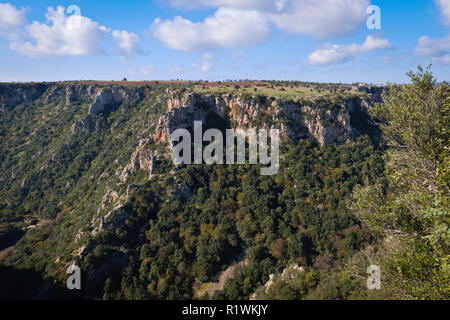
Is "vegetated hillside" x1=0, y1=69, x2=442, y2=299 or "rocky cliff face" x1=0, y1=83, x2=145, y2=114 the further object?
"rocky cliff face" x1=0, y1=83, x2=145, y2=114

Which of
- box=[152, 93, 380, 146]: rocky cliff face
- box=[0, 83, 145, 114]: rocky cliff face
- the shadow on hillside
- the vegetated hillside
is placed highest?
box=[0, 83, 145, 114]: rocky cliff face

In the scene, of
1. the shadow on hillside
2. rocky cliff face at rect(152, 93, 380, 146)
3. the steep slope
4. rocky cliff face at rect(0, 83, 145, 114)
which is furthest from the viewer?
rocky cliff face at rect(0, 83, 145, 114)

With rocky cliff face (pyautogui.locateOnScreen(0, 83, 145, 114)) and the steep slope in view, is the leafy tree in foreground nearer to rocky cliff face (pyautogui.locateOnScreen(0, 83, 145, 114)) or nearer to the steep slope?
the steep slope

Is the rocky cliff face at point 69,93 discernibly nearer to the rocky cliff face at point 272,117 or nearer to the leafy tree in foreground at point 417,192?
the rocky cliff face at point 272,117

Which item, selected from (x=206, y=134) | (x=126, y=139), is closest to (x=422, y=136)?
(x=206, y=134)

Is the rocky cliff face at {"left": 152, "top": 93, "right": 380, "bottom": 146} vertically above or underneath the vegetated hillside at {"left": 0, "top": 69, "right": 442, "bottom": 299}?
above

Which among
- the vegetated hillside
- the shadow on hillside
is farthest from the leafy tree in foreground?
the shadow on hillside

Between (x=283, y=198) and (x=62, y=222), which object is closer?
(x=283, y=198)

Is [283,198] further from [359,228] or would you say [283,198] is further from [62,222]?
[62,222]

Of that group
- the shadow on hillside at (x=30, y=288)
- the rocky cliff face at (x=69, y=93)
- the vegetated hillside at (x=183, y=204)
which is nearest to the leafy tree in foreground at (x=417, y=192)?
the vegetated hillside at (x=183, y=204)
